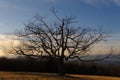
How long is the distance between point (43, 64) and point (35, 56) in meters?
16.3

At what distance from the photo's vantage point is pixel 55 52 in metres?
43.2

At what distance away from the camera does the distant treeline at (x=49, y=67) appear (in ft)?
195

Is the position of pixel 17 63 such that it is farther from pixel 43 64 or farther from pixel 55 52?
pixel 55 52

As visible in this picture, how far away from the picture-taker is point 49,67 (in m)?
59.8

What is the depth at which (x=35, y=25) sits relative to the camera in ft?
146

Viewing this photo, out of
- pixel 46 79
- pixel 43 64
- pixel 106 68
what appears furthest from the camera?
pixel 106 68

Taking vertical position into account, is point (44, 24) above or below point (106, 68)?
above

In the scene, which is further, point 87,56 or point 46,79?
point 87,56

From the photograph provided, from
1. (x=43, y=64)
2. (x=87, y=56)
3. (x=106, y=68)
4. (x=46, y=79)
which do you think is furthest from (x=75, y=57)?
(x=106, y=68)

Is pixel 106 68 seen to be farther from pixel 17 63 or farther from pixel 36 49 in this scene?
pixel 36 49

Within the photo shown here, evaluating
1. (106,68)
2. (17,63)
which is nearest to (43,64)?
(17,63)

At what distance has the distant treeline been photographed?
195ft

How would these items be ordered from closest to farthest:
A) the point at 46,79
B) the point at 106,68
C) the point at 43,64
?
the point at 46,79, the point at 43,64, the point at 106,68

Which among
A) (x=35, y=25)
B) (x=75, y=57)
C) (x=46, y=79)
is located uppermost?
(x=35, y=25)
